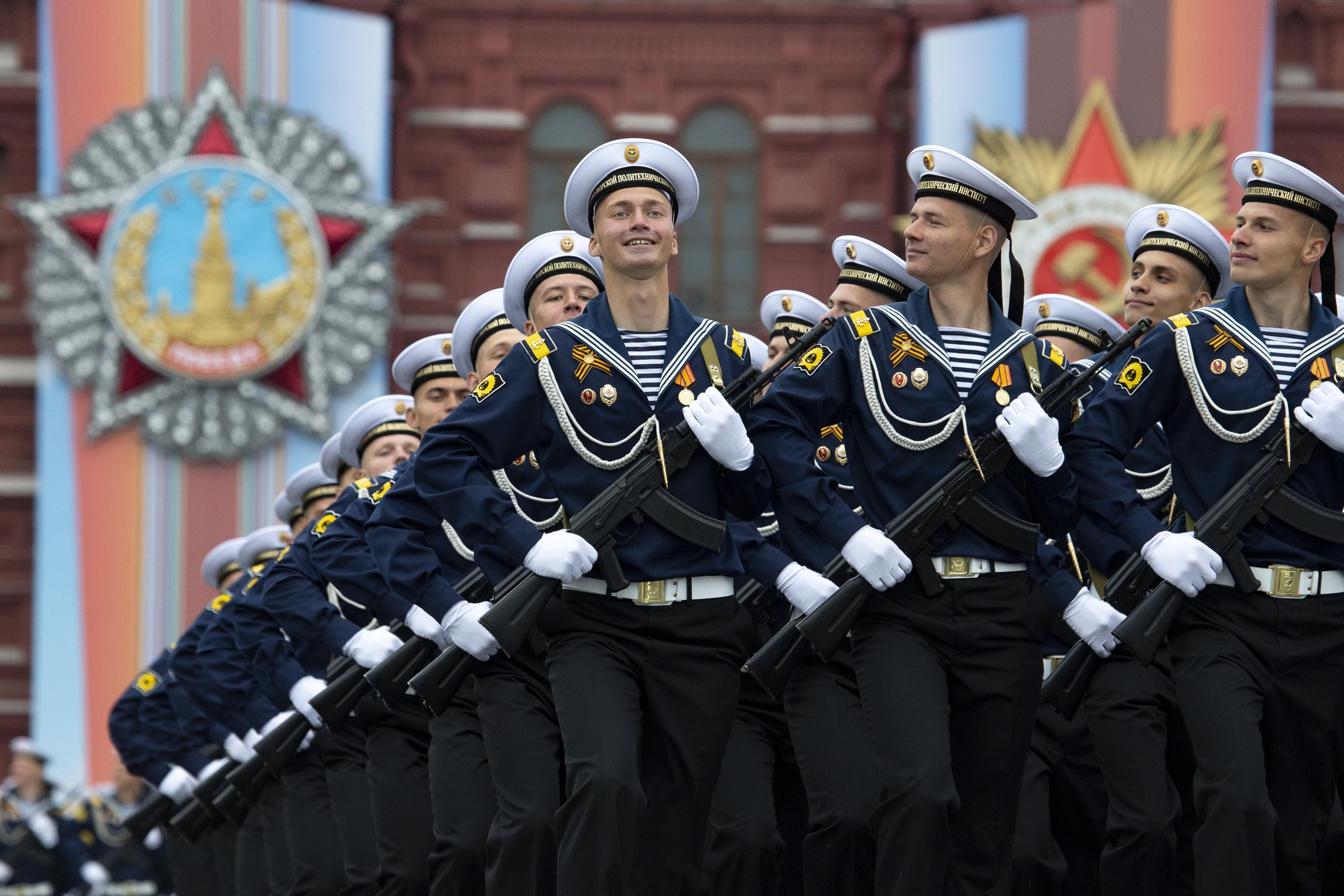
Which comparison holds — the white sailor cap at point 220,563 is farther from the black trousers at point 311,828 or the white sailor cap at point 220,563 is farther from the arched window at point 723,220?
the arched window at point 723,220

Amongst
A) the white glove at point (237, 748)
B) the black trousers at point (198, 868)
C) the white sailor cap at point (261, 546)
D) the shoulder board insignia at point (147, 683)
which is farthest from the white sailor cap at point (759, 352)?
the shoulder board insignia at point (147, 683)

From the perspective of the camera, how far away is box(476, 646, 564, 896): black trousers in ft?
19.4

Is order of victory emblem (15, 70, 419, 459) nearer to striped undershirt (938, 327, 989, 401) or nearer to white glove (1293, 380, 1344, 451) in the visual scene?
striped undershirt (938, 327, 989, 401)

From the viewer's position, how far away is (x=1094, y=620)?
21.6ft

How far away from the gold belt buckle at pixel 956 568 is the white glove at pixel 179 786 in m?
7.66

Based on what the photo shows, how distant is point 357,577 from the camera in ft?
26.6

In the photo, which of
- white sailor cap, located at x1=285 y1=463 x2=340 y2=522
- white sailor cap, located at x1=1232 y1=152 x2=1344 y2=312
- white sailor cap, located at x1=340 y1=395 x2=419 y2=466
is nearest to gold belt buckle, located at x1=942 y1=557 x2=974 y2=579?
white sailor cap, located at x1=1232 y1=152 x2=1344 y2=312

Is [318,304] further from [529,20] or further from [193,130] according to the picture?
[529,20]

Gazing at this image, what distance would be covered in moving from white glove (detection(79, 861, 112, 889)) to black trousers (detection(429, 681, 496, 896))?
13.7 meters

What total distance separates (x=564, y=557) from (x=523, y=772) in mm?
604

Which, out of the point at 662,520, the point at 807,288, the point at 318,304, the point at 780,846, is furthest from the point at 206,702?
the point at 807,288

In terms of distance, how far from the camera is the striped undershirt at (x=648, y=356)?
608 centimetres

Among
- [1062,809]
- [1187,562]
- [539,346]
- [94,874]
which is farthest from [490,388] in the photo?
[94,874]

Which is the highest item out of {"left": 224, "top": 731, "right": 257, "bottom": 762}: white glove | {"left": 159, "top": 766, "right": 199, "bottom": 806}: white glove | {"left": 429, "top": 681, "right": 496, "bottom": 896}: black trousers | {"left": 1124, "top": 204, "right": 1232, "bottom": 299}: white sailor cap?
{"left": 1124, "top": 204, "right": 1232, "bottom": 299}: white sailor cap
